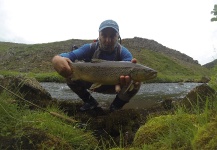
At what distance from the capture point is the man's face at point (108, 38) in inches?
276

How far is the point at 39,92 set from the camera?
723 centimetres

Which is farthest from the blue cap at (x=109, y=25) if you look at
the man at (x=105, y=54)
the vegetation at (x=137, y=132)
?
the vegetation at (x=137, y=132)

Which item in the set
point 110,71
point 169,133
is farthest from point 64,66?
point 169,133

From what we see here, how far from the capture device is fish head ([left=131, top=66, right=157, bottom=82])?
5.61 metres

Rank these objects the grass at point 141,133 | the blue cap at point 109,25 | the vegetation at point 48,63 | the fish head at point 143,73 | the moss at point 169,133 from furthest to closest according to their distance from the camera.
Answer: the vegetation at point 48,63 → the blue cap at point 109,25 → the fish head at point 143,73 → the moss at point 169,133 → the grass at point 141,133

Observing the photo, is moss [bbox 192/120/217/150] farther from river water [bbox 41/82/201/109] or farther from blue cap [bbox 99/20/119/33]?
river water [bbox 41/82/201/109]

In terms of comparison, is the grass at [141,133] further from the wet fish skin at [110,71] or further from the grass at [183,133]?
the wet fish skin at [110,71]

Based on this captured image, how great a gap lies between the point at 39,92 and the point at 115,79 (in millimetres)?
2359

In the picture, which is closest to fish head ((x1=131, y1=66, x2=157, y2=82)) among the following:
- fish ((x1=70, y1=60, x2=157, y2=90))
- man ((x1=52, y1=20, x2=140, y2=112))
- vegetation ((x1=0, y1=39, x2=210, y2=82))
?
fish ((x1=70, y1=60, x2=157, y2=90))

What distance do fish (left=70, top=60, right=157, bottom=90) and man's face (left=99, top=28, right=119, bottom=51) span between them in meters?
1.07

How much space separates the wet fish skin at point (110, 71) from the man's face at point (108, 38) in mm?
1097

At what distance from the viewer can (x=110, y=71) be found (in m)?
5.83

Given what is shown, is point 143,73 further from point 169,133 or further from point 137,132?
point 169,133

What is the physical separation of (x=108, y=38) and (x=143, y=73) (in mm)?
1736
